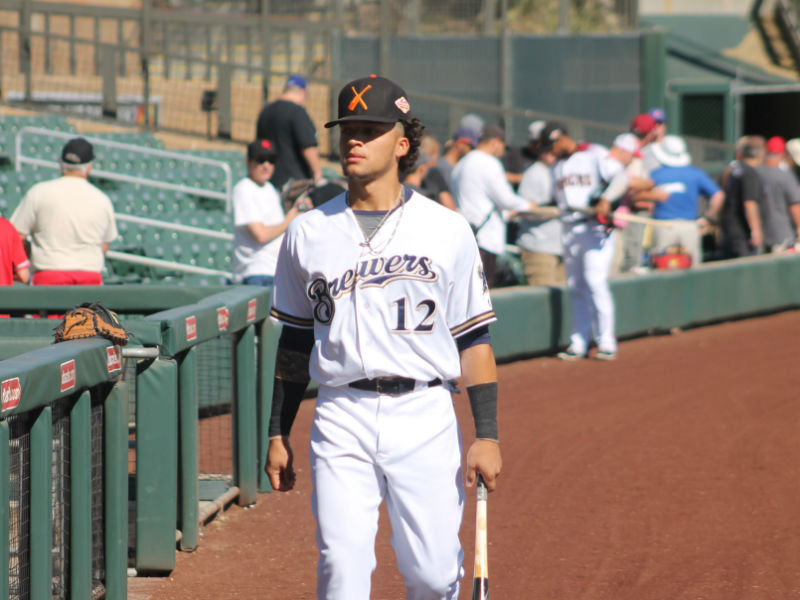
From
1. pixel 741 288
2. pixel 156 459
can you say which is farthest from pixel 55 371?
pixel 741 288

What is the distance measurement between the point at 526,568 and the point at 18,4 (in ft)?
49.0

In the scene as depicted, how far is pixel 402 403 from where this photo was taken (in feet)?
12.3

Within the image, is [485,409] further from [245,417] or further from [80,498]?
[245,417]

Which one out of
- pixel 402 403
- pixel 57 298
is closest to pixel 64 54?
pixel 57 298

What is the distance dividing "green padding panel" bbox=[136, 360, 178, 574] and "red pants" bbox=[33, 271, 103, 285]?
10.1 feet

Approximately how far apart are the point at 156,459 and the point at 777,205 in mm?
11827

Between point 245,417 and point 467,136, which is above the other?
point 467,136

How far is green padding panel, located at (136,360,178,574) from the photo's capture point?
5582mm

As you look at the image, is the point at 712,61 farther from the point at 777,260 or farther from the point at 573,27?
the point at 777,260

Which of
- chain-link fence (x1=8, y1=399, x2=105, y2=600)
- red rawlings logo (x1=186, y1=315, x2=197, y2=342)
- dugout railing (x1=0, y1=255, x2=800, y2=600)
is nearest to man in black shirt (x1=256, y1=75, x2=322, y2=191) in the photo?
dugout railing (x1=0, y1=255, x2=800, y2=600)

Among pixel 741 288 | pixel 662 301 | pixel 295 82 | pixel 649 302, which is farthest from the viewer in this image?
pixel 741 288

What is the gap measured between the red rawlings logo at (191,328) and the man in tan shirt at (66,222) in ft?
9.37

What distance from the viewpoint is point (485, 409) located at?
3820mm

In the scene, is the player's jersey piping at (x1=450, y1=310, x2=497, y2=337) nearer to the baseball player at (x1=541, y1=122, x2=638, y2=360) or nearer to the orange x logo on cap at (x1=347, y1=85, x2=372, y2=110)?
the orange x logo on cap at (x1=347, y1=85, x2=372, y2=110)
